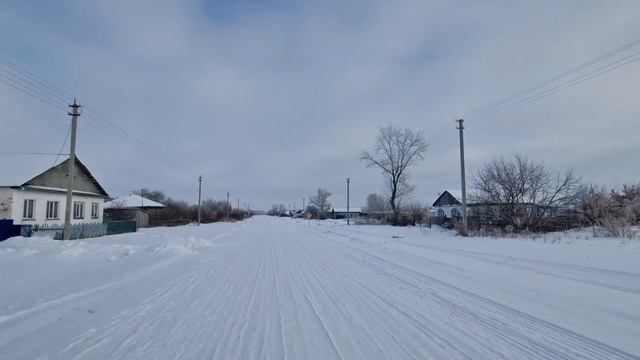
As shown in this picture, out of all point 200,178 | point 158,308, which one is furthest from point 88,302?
point 200,178

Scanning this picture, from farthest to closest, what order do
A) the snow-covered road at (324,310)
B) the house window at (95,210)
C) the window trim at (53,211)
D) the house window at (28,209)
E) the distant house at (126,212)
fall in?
the distant house at (126,212) < the house window at (95,210) < the window trim at (53,211) < the house window at (28,209) < the snow-covered road at (324,310)

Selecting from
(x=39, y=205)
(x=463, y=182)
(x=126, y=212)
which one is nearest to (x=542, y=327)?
(x=463, y=182)

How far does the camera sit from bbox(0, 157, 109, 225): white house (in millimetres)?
27578

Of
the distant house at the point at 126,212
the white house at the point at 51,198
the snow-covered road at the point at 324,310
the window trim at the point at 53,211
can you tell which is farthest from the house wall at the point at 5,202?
the distant house at the point at 126,212

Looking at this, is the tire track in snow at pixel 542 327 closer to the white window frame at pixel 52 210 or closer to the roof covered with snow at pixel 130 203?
the white window frame at pixel 52 210

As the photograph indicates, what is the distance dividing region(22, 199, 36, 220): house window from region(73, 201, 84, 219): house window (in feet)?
17.6

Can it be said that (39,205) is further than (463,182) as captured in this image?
Yes

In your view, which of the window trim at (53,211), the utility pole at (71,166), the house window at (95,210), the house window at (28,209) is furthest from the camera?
the house window at (95,210)

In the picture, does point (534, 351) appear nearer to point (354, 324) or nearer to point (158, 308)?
point (354, 324)

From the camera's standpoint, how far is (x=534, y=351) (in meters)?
5.13

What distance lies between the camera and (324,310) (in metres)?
7.57

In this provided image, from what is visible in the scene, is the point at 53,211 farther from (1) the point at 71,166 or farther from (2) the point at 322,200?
(2) the point at 322,200

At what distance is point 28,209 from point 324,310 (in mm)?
29763

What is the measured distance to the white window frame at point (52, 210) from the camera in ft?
104
